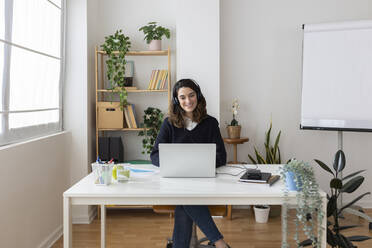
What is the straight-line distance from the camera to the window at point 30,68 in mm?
2506

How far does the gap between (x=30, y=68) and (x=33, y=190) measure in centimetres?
96

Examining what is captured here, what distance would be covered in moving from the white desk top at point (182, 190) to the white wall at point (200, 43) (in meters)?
1.88

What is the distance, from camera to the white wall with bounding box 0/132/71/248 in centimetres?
241

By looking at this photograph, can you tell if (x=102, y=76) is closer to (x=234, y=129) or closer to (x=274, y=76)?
(x=234, y=129)

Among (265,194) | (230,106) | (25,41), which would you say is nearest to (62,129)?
(25,41)

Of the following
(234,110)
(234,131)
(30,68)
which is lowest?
(234,131)

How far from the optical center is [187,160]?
2152 mm

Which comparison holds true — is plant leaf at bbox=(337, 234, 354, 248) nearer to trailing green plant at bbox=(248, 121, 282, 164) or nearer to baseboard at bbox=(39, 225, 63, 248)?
trailing green plant at bbox=(248, 121, 282, 164)

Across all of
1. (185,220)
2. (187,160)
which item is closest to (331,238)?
(185,220)

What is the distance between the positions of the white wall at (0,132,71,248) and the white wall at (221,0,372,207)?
1.90 m

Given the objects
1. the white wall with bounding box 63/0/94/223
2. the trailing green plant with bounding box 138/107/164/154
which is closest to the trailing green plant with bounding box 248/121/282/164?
the trailing green plant with bounding box 138/107/164/154

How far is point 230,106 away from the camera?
4191 millimetres

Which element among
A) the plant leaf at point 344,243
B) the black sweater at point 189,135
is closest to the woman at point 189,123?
the black sweater at point 189,135

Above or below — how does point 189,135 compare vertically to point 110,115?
below
